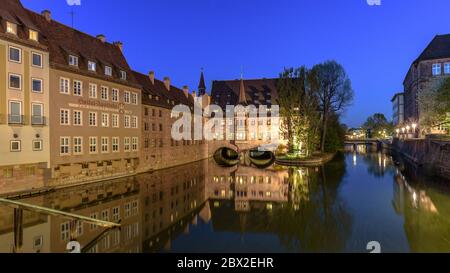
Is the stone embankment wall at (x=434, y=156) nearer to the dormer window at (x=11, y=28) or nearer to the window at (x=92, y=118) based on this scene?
the window at (x=92, y=118)

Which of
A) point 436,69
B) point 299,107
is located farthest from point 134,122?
point 436,69

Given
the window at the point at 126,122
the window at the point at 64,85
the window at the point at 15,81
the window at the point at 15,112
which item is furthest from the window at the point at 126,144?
the window at the point at 15,81

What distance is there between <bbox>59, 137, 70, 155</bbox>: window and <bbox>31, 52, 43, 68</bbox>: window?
571cm

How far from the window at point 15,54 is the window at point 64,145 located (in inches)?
249

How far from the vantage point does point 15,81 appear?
773 inches

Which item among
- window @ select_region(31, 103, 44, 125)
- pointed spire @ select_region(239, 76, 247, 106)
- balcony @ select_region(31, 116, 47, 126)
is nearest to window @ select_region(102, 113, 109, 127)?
balcony @ select_region(31, 116, 47, 126)

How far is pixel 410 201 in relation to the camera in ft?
61.7

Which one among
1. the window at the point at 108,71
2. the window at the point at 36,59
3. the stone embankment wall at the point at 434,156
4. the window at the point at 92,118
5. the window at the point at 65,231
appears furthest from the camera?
the window at the point at 108,71

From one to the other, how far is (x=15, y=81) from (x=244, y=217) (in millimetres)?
17711

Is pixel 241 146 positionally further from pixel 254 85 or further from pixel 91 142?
pixel 91 142

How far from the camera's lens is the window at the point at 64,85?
22797mm

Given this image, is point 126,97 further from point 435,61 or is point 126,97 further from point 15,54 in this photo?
point 435,61

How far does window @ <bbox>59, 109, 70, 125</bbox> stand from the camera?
2283 centimetres

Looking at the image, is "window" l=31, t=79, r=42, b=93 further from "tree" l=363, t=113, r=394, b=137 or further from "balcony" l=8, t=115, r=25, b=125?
"tree" l=363, t=113, r=394, b=137
